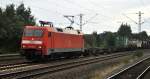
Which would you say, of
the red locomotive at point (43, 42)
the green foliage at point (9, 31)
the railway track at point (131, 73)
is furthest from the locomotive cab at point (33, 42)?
the green foliage at point (9, 31)

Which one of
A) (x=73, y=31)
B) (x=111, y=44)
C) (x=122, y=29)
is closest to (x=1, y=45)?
(x=73, y=31)

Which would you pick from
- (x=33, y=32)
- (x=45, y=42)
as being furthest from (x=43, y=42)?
(x=33, y=32)

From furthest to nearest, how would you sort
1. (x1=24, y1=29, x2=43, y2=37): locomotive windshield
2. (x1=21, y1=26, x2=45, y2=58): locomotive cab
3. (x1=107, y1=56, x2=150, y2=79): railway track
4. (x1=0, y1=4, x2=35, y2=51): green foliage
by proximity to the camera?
(x1=0, y1=4, x2=35, y2=51): green foliage, (x1=24, y1=29, x2=43, y2=37): locomotive windshield, (x1=21, y1=26, x2=45, y2=58): locomotive cab, (x1=107, y1=56, x2=150, y2=79): railway track

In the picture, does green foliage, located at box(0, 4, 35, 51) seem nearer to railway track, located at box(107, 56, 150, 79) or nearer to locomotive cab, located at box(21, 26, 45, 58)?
locomotive cab, located at box(21, 26, 45, 58)

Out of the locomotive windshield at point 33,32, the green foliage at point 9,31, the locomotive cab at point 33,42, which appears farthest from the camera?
the green foliage at point 9,31

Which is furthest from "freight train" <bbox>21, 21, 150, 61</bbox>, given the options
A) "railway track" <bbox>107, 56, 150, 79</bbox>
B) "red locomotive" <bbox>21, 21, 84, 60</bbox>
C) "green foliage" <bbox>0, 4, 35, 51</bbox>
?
"green foliage" <bbox>0, 4, 35, 51</bbox>

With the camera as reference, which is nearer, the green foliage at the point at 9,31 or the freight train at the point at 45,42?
the freight train at the point at 45,42

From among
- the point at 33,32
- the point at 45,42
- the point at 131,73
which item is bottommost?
the point at 131,73

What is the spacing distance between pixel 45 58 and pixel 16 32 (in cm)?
1935

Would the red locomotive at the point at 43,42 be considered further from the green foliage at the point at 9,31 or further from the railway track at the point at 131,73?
the green foliage at the point at 9,31

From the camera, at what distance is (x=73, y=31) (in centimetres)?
3844

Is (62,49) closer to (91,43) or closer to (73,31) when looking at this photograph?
(73,31)

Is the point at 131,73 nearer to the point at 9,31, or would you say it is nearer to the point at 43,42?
the point at 43,42

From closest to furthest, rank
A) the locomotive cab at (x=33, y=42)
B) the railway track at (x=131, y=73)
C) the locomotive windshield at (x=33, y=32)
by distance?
the railway track at (x=131, y=73), the locomotive cab at (x=33, y=42), the locomotive windshield at (x=33, y=32)
